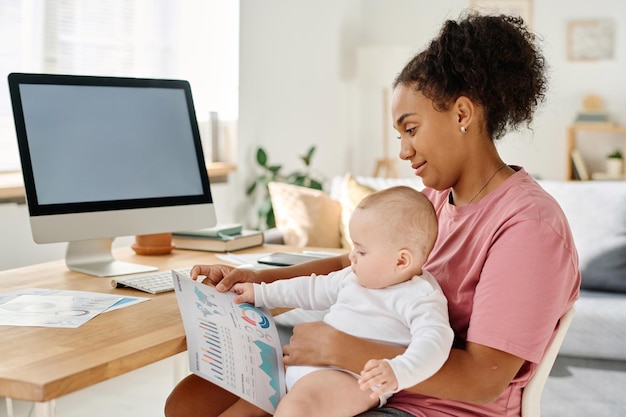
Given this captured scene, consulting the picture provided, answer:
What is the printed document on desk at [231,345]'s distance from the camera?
4.48 ft

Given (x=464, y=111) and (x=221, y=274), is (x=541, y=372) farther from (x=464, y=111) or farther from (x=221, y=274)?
(x=221, y=274)

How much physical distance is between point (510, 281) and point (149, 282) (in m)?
0.86

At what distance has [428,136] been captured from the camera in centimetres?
150

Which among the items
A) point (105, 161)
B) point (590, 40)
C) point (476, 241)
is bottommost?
point (476, 241)

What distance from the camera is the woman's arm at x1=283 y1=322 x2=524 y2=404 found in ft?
4.30

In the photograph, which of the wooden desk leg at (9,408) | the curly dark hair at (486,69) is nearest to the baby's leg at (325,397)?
the curly dark hair at (486,69)

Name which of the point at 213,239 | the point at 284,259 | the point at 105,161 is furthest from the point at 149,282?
the point at 213,239

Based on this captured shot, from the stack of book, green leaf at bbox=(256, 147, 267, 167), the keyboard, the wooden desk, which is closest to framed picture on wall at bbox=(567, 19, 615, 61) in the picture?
green leaf at bbox=(256, 147, 267, 167)

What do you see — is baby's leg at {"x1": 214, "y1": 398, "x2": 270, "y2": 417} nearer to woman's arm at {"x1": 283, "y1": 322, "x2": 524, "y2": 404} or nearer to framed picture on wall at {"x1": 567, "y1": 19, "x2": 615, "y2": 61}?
woman's arm at {"x1": 283, "y1": 322, "x2": 524, "y2": 404}

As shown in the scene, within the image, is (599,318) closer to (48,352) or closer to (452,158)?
(452,158)

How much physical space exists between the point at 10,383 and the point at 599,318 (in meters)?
2.42

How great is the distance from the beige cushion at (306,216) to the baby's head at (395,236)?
2.17 m

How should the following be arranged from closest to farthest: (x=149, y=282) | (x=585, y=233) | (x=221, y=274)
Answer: (x=221, y=274) → (x=149, y=282) → (x=585, y=233)

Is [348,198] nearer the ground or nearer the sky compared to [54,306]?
nearer the ground
